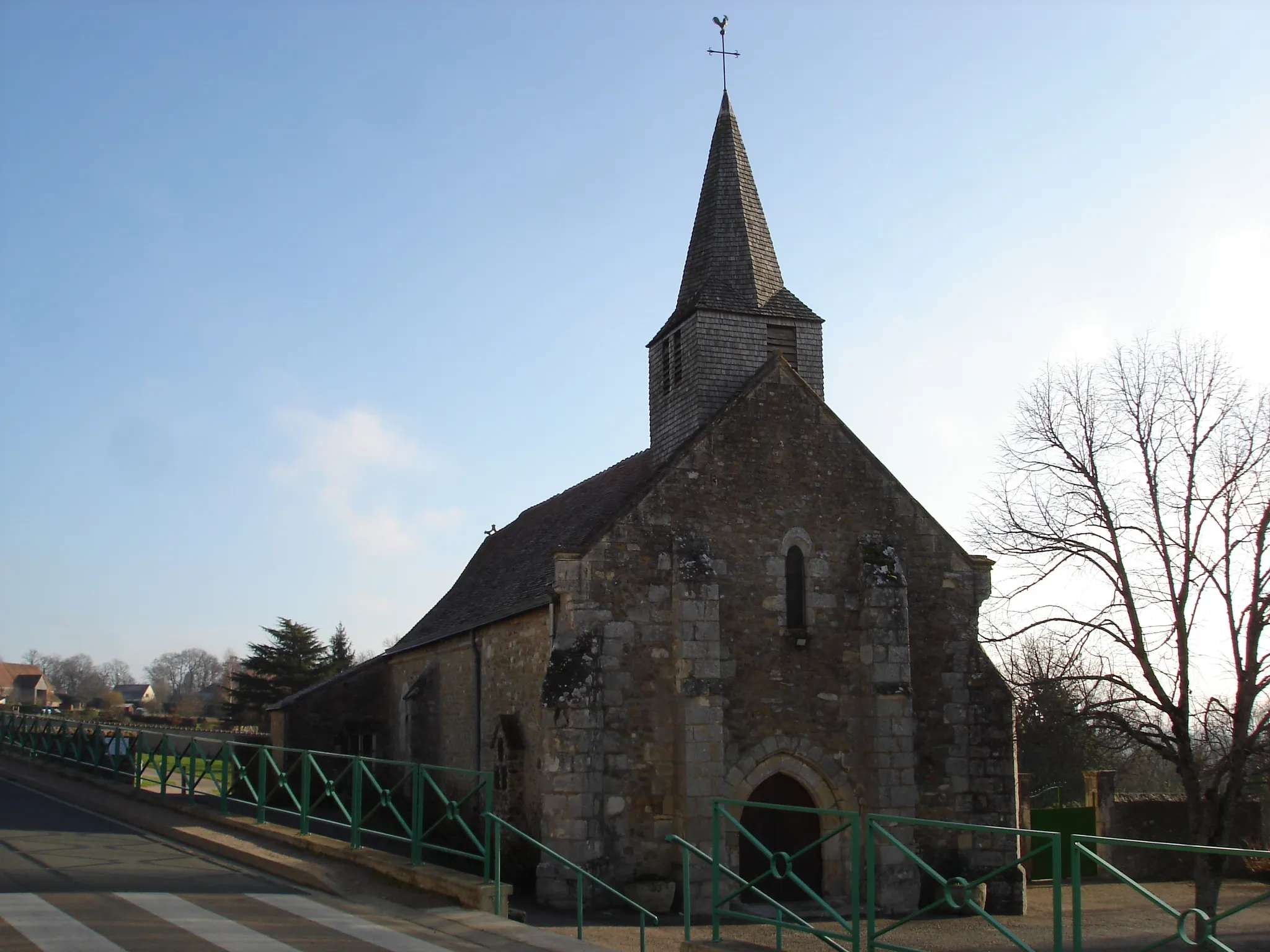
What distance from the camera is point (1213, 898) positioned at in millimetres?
16391

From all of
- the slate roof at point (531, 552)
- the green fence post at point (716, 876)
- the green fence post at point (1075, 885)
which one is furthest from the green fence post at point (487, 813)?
the slate roof at point (531, 552)

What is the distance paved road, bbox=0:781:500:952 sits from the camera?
7715 mm

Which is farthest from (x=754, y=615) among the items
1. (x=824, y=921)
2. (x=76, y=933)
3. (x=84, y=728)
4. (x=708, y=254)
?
(x=84, y=728)

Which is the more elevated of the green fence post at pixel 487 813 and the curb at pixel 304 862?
the green fence post at pixel 487 813

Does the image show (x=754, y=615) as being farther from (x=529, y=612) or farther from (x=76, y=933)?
(x=76, y=933)

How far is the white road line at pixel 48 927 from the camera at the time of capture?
24.4 ft

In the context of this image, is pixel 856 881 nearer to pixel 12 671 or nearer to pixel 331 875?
pixel 331 875

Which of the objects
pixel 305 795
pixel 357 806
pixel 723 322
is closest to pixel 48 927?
pixel 357 806

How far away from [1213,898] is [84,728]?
779 inches

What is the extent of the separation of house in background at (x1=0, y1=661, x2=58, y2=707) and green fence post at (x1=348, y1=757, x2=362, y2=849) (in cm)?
11498

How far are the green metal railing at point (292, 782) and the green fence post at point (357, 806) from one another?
0.01m

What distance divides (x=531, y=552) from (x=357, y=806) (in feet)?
40.1

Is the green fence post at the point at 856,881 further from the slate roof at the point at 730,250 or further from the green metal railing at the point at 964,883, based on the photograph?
the slate roof at the point at 730,250

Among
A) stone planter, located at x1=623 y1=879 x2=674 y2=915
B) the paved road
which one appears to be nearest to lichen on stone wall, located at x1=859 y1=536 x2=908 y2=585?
stone planter, located at x1=623 y1=879 x2=674 y2=915
